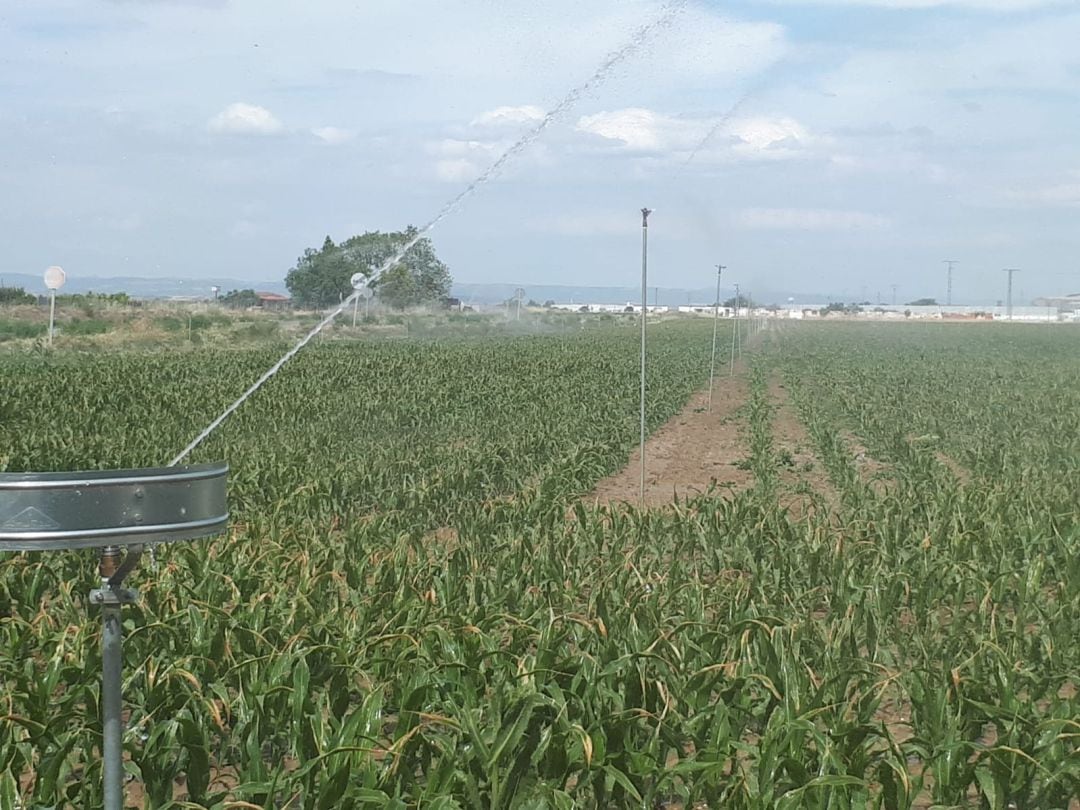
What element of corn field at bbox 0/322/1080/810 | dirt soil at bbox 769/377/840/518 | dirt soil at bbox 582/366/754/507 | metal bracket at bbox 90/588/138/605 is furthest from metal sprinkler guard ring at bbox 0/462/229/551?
dirt soil at bbox 582/366/754/507

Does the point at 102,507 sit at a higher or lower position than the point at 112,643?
higher

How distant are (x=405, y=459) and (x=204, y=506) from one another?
35.1ft

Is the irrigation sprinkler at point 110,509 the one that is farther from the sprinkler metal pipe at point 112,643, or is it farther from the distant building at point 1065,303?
the distant building at point 1065,303

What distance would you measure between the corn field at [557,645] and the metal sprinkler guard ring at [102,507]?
150 cm

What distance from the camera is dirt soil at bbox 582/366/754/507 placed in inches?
505

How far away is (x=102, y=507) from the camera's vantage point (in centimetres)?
244

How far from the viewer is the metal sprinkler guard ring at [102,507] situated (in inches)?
94.1

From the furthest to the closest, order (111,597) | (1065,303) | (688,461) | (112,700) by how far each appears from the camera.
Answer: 1. (1065,303)
2. (688,461)
3. (112,700)
4. (111,597)

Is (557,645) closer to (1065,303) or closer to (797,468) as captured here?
(797,468)

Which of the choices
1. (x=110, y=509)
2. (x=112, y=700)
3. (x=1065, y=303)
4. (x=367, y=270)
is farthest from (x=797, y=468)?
(x=1065, y=303)

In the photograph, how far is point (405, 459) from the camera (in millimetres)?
13266

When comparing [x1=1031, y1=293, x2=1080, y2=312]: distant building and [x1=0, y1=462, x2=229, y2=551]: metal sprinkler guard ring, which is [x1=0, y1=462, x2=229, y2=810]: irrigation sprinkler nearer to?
[x1=0, y1=462, x2=229, y2=551]: metal sprinkler guard ring

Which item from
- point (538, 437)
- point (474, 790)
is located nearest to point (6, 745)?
point (474, 790)

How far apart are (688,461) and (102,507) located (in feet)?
44.4
